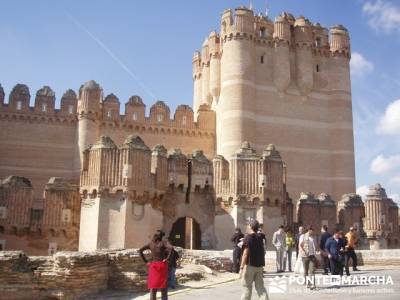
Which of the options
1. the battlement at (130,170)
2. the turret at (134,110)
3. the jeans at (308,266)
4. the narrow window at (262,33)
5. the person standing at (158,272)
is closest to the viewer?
the person standing at (158,272)

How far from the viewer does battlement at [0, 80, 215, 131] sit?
32844mm

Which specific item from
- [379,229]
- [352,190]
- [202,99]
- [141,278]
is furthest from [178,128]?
[141,278]

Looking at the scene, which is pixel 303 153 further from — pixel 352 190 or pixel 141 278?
pixel 141 278

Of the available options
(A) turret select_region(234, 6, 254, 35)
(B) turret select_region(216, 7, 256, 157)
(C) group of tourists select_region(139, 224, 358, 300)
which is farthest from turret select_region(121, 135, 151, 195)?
(A) turret select_region(234, 6, 254, 35)

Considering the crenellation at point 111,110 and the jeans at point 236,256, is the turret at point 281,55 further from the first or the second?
the jeans at point 236,256

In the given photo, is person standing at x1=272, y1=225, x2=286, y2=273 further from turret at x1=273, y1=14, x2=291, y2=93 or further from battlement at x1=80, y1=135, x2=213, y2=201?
turret at x1=273, y1=14, x2=291, y2=93

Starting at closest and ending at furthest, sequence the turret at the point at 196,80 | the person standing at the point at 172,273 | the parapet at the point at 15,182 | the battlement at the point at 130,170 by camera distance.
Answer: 1. the person standing at the point at 172,273
2. the battlement at the point at 130,170
3. the parapet at the point at 15,182
4. the turret at the point at 196,80

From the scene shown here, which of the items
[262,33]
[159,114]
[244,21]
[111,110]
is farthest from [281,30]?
[111,110]

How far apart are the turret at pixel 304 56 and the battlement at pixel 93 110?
614 centimetres

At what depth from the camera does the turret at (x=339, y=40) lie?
36372 mm

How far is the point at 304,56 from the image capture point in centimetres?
3553

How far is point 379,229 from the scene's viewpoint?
2631cm

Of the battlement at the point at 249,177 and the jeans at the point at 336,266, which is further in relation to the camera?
the battlement at the point at 249,177

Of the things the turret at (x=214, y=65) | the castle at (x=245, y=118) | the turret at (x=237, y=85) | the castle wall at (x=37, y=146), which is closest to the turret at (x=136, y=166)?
the castle at (x=245, y=118)
